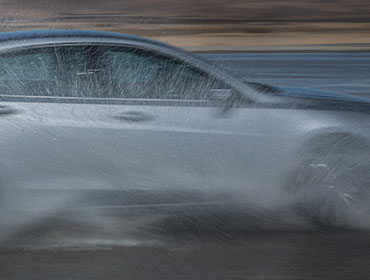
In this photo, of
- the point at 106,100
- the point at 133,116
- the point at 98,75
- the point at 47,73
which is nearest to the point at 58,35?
the point at 47,73

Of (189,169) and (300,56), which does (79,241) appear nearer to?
(189,169)

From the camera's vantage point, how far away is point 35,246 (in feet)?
17.7

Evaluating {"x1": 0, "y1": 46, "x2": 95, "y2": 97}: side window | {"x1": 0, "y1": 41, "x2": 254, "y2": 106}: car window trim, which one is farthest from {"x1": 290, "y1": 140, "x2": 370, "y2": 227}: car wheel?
{"x1": 0, "y1": 46, "x2": 95, "y2": 97}: side window

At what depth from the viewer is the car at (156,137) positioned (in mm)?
5664

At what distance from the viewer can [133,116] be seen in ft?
18.8

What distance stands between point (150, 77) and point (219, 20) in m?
35.9

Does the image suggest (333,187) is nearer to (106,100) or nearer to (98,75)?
(106,100)

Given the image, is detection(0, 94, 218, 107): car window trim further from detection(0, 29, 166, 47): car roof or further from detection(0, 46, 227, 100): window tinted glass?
detection(0, 29, 166, 47): car roof

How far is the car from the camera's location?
5.66 meters

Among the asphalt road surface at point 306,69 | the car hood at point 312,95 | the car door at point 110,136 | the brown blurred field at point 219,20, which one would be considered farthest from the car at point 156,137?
the brown blurred field at point 219,20

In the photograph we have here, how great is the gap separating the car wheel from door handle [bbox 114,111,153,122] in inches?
43.6

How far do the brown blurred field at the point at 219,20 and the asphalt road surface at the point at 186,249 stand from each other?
16608 millimetres

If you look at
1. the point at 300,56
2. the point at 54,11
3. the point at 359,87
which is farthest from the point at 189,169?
the point at 54,11

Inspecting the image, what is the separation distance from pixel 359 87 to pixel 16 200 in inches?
399
